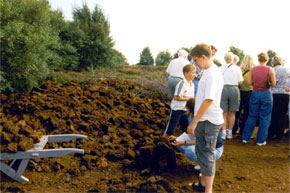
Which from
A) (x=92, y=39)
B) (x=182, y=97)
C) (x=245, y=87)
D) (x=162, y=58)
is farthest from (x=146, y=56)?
(x=182, y=97)

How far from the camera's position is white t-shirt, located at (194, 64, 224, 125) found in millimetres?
3021

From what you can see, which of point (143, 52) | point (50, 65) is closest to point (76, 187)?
point (50, 65)

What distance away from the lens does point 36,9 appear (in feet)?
33.5

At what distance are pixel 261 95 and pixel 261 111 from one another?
0.38m

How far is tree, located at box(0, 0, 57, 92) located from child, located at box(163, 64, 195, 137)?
17.5 feet

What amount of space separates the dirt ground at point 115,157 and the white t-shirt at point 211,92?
3.87 feet

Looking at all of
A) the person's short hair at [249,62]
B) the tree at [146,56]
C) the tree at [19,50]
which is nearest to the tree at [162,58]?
the tree at [146,56]

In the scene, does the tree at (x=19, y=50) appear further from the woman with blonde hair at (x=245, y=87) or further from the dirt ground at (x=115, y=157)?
the woman with blonde hair at (x=245, y=87)

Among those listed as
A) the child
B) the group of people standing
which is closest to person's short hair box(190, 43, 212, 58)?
the group of people standing

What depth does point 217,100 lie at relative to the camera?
318cm

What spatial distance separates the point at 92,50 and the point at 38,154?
1331 centimetres

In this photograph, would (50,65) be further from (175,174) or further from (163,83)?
(175,174)

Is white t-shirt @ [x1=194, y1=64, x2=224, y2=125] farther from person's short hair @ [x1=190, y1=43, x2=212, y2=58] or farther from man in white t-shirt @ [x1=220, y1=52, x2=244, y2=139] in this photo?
man in white t-shirt @ [x1=220, y1=52, x2=244, y2=139]

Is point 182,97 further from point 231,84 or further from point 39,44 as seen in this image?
point 39,44
